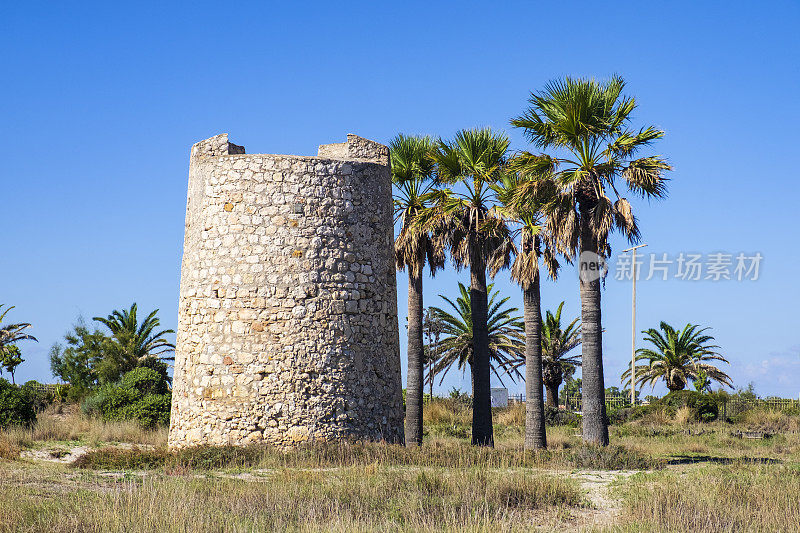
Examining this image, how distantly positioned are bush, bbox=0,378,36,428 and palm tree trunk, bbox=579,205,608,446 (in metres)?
15.8

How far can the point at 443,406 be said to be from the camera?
34.2 meters

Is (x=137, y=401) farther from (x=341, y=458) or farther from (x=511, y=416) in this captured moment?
(x=511, y=416)

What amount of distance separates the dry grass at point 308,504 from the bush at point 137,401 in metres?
12.2

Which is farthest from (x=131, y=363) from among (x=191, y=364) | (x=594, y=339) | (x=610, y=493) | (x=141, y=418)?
(x=610, y=493)

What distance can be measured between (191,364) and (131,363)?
20.2 metres

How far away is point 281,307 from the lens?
1588 cm

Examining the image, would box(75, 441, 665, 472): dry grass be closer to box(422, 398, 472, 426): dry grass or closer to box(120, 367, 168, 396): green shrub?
box(120, 367, 168, 396): green shrub

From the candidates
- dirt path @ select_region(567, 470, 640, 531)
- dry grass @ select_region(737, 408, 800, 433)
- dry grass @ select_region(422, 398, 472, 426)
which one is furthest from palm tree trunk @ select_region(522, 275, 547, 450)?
dry grass @ select_region(737, 408, 800, 433)

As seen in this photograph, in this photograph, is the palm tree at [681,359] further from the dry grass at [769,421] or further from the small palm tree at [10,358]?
the small palm tree at [10,358]

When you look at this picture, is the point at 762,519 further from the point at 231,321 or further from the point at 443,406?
the point at 443,406

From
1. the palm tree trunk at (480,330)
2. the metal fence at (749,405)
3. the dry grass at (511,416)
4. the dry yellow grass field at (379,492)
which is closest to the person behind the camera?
the dry yellow grass field at (379,492)

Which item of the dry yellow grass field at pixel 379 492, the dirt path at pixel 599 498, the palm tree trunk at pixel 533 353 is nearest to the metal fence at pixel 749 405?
the palm tree trunk at pixel 533 353

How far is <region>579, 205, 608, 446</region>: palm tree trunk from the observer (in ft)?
59.8

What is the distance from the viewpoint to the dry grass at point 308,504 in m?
8.17
